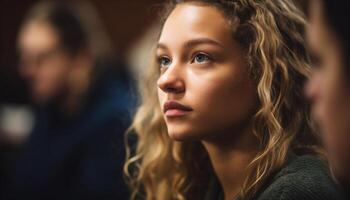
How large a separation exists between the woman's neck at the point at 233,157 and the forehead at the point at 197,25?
226mm

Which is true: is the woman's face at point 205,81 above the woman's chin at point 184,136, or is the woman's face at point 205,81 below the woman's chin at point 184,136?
above

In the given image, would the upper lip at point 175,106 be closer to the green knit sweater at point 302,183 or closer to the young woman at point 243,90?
the young woman at point 243,90

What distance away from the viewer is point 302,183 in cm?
119

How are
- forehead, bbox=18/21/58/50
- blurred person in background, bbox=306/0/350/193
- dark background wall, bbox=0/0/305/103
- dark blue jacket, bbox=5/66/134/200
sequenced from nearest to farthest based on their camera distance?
blurred person in background, bbox=306/0/350/193 → dark blue jacket, bbox=5/66/134/200 → forehead, bbox=18/21/58/50 → dark background wall, bbox=0/0/305/103

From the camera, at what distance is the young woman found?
1267 mm

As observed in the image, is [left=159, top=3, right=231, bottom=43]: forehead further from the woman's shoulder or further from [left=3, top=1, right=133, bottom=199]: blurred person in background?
[left=3, top=1, right=133, bottom=199]: blurred person in background

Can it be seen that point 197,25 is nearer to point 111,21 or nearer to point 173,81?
point 173,81

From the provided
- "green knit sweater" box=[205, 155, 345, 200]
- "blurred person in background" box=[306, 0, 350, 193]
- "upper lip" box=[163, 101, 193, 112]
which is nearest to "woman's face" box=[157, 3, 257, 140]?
"upper lip" box=[163, 101, 193, 112]

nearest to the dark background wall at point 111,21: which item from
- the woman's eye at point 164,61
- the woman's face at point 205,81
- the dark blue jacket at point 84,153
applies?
the dark blue jacket at point 84,153

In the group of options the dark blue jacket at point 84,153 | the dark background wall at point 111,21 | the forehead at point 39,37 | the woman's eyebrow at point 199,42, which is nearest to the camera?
the woman's eyebrow at point 199,42

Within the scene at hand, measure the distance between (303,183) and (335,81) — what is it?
1.39ft

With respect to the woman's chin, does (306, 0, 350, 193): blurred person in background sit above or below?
above

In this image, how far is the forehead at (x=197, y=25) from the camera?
1.28m

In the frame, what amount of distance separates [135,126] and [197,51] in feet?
1.31
